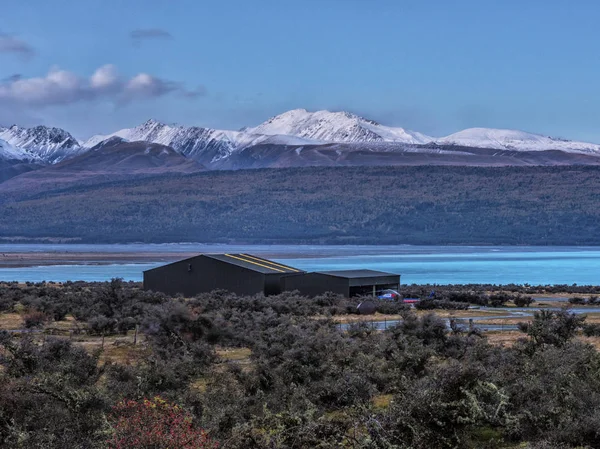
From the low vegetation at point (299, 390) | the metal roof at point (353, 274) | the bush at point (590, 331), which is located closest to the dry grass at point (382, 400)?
the low vegetation at point (299, 390)

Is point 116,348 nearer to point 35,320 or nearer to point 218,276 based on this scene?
point 35,320

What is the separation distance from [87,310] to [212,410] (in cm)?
2274

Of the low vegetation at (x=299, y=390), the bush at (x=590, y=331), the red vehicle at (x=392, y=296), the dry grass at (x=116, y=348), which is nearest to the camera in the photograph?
the low vegetation at (x=299, y=390)

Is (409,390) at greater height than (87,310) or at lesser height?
greater

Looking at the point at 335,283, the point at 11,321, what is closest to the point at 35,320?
the point at 11,321

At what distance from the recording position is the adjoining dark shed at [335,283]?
1761 inches

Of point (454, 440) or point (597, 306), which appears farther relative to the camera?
point (597, 306)

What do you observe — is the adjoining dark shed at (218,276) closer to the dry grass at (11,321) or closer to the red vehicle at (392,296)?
A: the red vehicle at (392,296)

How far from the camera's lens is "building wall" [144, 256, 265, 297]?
44.8m

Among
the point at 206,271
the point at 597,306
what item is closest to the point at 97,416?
the point at 206,271

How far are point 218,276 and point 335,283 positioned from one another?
5.93 m

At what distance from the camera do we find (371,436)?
10891mm

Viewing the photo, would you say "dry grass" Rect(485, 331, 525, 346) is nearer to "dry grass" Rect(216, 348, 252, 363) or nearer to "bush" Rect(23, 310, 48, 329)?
"dry grass" Rect(216, 348, 252, 363)

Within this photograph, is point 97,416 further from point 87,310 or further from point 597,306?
point 597,306
